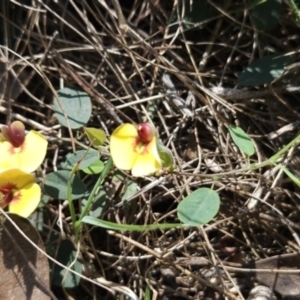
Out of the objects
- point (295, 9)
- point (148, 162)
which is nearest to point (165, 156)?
point (148, 162)

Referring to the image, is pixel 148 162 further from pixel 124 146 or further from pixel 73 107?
pixel 73 107

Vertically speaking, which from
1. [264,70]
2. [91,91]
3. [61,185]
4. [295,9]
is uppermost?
[295,9]

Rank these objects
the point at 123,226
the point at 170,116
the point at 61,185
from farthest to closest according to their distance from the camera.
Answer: the point at 170,116
the point at 61,185
the point at 123,226

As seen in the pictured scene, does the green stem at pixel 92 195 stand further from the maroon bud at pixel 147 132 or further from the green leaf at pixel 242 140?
the green leaf at pixel 242 140

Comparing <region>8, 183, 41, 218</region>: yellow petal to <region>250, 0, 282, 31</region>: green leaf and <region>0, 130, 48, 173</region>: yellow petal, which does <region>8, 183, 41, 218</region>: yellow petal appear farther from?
<region>250, 0, 282, 31</region>: green leaf

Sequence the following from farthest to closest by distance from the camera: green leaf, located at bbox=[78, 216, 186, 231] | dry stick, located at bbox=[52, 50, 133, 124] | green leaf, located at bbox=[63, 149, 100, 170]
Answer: dry stick, located at bbox=[52, 50, 133, 124]
green leaf, located at bbox=[63, 149, 100, 170]
green leaf, located at bbox=[78, 216, 186, 231]

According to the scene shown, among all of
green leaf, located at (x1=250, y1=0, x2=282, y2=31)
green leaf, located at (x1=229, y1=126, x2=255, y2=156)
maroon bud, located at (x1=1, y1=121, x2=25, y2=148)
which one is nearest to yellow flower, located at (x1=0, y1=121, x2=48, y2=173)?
maroon bud, located at (x1=1, y1=121, x2=25, y2=148)
